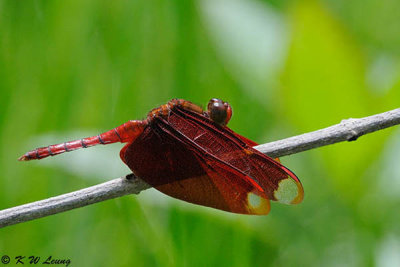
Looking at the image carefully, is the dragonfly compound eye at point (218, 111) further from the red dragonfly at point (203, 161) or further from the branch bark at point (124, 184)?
the branch bark at point (124, 184)

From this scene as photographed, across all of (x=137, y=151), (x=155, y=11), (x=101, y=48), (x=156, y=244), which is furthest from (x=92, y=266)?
(x=155, y=11)

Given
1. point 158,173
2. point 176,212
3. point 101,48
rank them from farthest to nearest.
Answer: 1. point 101,48
2. point 176,212
3. point 158,173

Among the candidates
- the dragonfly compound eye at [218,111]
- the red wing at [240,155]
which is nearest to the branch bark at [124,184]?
the red wing at [240,155]

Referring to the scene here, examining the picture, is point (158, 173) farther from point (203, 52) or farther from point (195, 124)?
point (203, 52)

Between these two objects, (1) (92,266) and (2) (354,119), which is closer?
(2) (354,119)

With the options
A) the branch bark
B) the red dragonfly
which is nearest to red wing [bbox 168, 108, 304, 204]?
the red dragonfly

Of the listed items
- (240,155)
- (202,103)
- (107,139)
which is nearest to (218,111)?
Result: (240,155)
